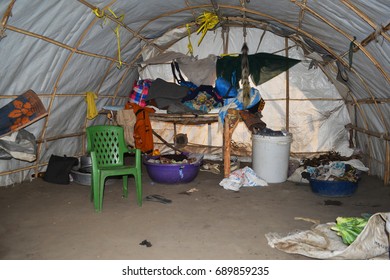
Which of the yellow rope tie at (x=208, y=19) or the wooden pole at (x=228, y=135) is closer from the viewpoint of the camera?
the wooden pole at (x=228, y=135)

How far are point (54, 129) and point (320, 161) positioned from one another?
15.1 feet

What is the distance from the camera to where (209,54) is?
A: 24.2 feet

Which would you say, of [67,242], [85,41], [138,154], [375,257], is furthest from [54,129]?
[375,257]

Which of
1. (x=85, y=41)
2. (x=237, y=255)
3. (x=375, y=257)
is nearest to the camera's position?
(x=375, y=257)

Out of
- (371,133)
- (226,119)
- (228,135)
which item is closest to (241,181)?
(228,135)

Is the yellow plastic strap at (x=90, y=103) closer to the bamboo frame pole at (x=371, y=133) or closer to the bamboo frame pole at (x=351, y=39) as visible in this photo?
the bamboo frame pole at (x=351, y=39)

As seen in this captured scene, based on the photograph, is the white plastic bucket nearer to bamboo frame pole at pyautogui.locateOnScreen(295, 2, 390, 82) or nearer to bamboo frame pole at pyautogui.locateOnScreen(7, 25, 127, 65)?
bamboo frame pole at pyautogui.locateOnScreen(295, 2, 390, 82)

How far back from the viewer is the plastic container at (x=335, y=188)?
471cm

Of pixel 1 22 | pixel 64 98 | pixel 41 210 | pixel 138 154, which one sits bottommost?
pixel 41 210

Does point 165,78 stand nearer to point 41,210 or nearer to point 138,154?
point 138,154

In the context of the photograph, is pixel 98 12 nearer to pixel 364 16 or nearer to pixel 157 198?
pixel 157 198

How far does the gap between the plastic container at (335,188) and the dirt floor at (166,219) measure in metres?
0.10

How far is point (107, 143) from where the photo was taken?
469 cm

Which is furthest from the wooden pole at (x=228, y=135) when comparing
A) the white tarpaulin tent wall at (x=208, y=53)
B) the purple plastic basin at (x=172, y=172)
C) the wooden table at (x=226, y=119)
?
the white tarpaulin tent wall at (x=208, y=53)
